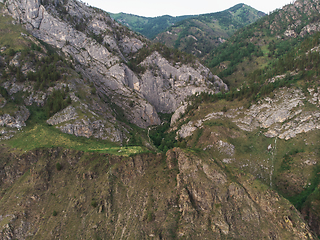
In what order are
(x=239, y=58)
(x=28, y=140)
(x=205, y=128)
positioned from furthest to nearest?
(x=239, y=58), (x=205, y=128), (x=28, y=140)

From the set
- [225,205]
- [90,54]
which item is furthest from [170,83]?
[225,205]

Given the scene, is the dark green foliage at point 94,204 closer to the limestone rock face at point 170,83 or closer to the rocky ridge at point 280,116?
the rocky ridge at point 280,116

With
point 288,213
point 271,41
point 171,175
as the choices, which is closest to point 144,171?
point 171,175

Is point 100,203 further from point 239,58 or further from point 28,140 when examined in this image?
point 239,58

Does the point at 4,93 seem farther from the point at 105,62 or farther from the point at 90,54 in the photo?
the point at 90,54

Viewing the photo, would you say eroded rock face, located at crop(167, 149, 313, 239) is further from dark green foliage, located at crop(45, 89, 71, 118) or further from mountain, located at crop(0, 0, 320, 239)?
dark green foliage, located at crop(45, 89, 71, 118)

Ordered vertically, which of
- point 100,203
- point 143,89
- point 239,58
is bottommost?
point 100,203

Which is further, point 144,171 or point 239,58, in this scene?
point 239,58
